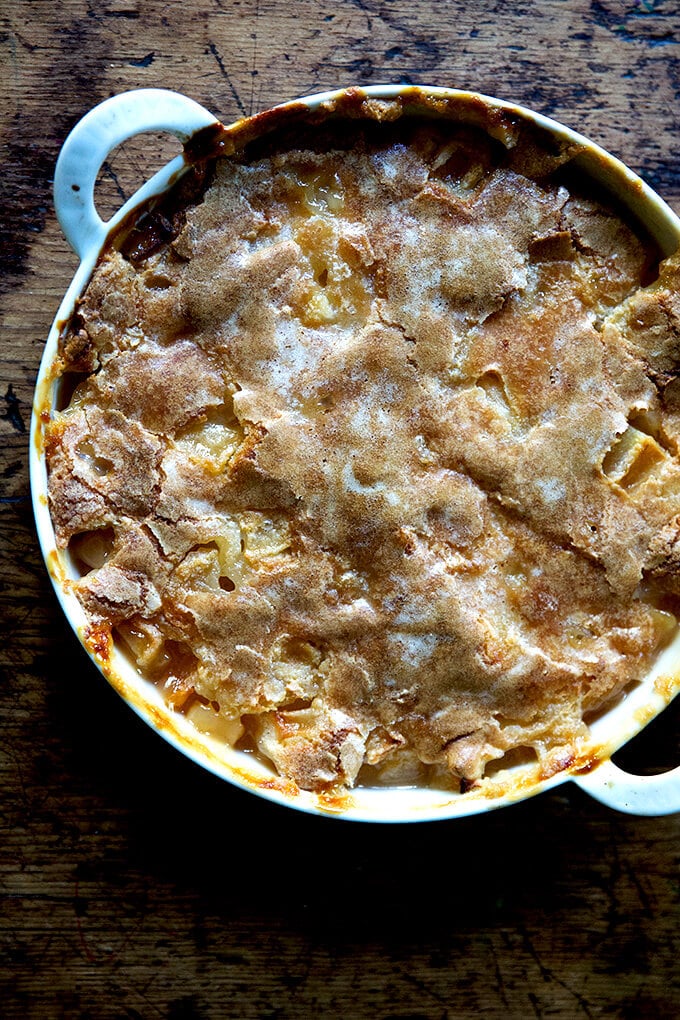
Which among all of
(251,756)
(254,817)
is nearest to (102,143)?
(251,756)

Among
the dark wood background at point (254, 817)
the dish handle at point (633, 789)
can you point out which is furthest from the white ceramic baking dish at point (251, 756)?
the dark wood background at point (254, 817)

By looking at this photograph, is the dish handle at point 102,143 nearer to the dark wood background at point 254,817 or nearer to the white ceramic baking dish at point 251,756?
the white ceramic baking dish at point 251,756

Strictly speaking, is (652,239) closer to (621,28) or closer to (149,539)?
(621,28)

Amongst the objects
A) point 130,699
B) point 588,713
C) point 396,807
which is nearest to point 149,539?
point 130,699

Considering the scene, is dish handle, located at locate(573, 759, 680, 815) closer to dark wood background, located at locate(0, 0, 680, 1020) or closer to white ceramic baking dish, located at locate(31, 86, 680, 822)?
white ceramic baking dish, located at locate(31, 86, 680, 822)

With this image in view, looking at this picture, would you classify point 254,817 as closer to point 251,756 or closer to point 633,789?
point 251,756
